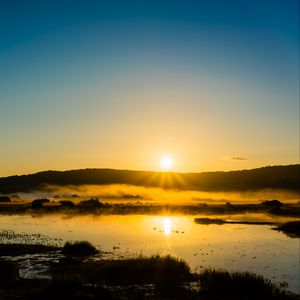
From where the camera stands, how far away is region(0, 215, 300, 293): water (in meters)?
40.7

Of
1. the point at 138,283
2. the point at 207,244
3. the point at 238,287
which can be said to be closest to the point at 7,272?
the point at 138,283

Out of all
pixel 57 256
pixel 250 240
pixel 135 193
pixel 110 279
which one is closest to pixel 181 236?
pixel 250 240

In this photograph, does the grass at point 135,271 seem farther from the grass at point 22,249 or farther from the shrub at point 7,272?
the grass at point 22,249

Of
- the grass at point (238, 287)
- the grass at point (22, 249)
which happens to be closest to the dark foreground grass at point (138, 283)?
the grass at point (238, 287)

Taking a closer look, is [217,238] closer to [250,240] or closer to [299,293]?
[250,240]

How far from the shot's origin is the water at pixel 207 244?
4066 cm

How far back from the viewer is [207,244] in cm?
5412

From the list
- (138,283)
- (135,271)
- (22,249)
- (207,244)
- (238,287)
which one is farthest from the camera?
(207,244)

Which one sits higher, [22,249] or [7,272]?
[22,249]

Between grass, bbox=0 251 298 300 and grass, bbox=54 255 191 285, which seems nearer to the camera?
grass, bbox=0 251 298 300

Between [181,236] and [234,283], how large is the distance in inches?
1190

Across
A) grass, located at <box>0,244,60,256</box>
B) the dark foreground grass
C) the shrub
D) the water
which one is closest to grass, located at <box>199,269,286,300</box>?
the dark foreground grass

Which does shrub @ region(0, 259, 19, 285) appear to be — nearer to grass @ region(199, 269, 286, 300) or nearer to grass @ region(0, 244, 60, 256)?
grass @ region(0, 244, 60, 256)

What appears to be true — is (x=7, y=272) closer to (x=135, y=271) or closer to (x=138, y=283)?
(x=135, y=271)
